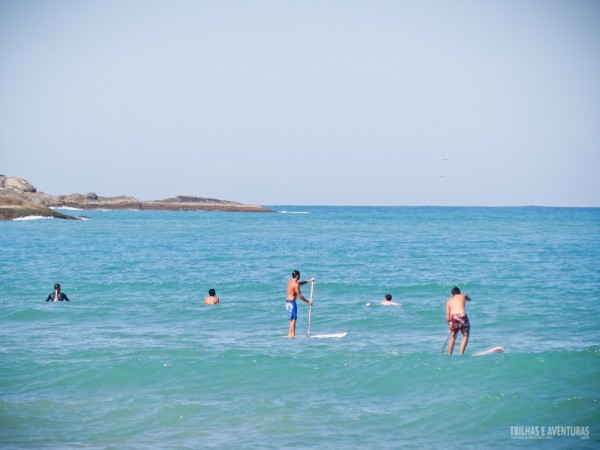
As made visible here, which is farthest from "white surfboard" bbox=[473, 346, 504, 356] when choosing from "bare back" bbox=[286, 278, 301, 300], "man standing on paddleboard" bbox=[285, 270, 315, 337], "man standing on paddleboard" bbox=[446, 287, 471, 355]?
"bare back" bbox=[286, 278, 301, 300]

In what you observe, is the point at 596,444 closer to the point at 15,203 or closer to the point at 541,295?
the point at 541,295

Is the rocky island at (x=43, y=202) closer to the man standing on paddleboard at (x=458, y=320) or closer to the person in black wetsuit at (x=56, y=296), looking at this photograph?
the person in black wetsuit at (x=56, y=296)

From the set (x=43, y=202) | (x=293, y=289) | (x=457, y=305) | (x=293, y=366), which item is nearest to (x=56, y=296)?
(x=293, y=289)

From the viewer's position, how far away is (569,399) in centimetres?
1454

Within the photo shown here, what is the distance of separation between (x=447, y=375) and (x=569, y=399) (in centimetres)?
265

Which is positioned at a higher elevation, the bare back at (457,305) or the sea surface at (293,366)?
the bare back at (457,305)

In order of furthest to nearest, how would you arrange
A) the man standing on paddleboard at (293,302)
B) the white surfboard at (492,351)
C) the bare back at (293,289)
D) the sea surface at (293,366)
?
1. the bare back at (293,289)
2. the man standing on paddleboard at (293,302)
3. the white surfboard at (492,351)
4. the sea surface at (293,366)

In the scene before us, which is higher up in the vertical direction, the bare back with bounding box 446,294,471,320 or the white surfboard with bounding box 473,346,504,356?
the bare back with bounding box 446,294,471,320

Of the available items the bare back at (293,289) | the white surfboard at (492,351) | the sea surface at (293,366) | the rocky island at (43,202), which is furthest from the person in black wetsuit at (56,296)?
the rocky island at (43,202)

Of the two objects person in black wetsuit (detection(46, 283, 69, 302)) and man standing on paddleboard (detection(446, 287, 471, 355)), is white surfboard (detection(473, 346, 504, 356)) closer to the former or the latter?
man standing on paddleboard (detection(446, 287, 471, 355))

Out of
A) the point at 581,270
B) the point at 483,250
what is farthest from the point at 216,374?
the point at 483,250

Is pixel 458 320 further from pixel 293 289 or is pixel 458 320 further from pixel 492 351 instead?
pixel 293 289

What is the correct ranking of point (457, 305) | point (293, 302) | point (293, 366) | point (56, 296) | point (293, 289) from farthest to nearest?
1. point (56, 296)
2. point (293, 289)
3. point (293, 302)
4. point (457, 305)
5. point (293, 366)

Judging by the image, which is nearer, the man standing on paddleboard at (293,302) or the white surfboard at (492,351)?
the white surfboard at (492,351)
